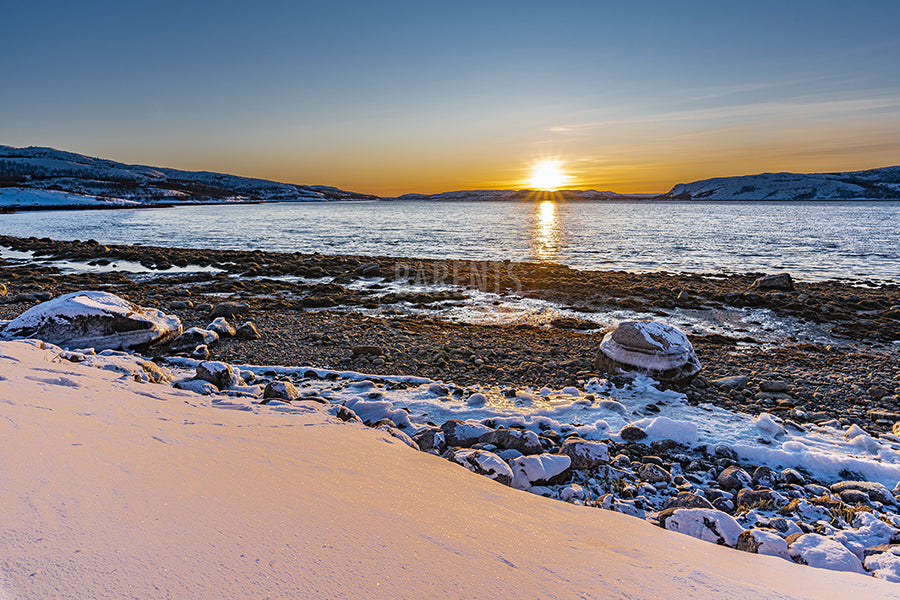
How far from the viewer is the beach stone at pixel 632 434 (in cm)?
463

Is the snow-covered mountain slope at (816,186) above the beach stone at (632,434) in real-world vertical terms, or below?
above

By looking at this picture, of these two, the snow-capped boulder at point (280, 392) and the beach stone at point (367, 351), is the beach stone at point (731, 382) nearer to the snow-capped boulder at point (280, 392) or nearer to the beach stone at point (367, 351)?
the beach stone at point (367, 351)

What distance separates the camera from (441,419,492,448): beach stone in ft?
14.2

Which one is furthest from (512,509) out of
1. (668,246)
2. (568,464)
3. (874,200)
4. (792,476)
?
(874,200)

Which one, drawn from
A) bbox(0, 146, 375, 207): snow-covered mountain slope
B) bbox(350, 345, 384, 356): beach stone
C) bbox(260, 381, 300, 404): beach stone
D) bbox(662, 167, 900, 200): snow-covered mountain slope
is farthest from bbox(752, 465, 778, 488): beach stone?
bbox(662, 167, 900, 200): snow-covered mountain slope

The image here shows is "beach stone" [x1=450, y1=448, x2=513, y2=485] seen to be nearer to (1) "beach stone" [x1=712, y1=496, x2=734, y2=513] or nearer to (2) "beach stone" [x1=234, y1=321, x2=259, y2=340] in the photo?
(1) "beach stone" [x1=712, y1=496, x2=734, y2=513]

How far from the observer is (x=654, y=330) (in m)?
6.54

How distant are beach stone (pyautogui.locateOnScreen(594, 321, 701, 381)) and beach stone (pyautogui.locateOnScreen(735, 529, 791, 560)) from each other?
3.54 metres

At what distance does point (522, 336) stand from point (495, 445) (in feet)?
16.7

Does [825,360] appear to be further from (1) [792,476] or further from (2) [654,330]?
(1) [792,476]

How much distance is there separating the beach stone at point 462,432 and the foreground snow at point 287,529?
836mm

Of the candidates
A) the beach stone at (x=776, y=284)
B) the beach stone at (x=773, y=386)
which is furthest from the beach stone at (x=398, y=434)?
the beach stone at (x=776, y=284)

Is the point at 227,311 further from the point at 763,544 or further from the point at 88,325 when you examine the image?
the point at 763,544

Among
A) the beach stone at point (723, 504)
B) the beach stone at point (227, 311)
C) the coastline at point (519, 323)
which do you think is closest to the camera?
the beach stone at point (723, 504)
